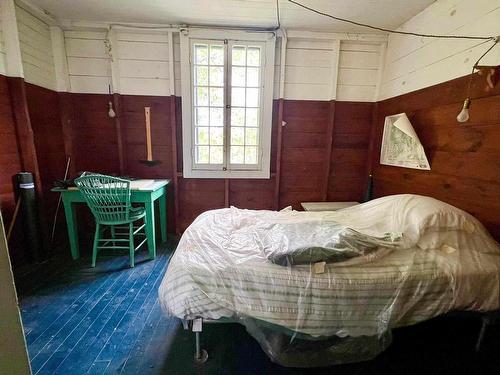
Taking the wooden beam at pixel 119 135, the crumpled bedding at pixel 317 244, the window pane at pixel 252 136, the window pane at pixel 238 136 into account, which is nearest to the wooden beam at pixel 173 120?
the wooden beam at pixel 119 135

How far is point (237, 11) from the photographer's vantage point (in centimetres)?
224

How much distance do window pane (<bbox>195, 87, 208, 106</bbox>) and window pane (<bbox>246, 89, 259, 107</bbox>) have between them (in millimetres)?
481

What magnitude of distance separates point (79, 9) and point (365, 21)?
2791 mm

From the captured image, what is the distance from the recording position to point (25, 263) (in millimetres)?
2234

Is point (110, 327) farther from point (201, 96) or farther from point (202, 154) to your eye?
point (201, 96)

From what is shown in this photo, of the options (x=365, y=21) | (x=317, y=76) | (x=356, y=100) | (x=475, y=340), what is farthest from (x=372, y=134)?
(x=475, y=340)

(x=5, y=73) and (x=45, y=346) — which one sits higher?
(x=5, y=73)

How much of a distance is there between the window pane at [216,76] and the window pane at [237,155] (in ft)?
2.42

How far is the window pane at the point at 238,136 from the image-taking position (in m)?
2.79

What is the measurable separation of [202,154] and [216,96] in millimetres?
682

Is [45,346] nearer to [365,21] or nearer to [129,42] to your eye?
[129,42]

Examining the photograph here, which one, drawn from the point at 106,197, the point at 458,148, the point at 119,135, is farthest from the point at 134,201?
the point at 458,148

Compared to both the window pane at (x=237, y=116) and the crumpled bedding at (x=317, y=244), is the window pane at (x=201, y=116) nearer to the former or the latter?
the window pane at (x=237, y=116)

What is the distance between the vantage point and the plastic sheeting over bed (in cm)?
117
